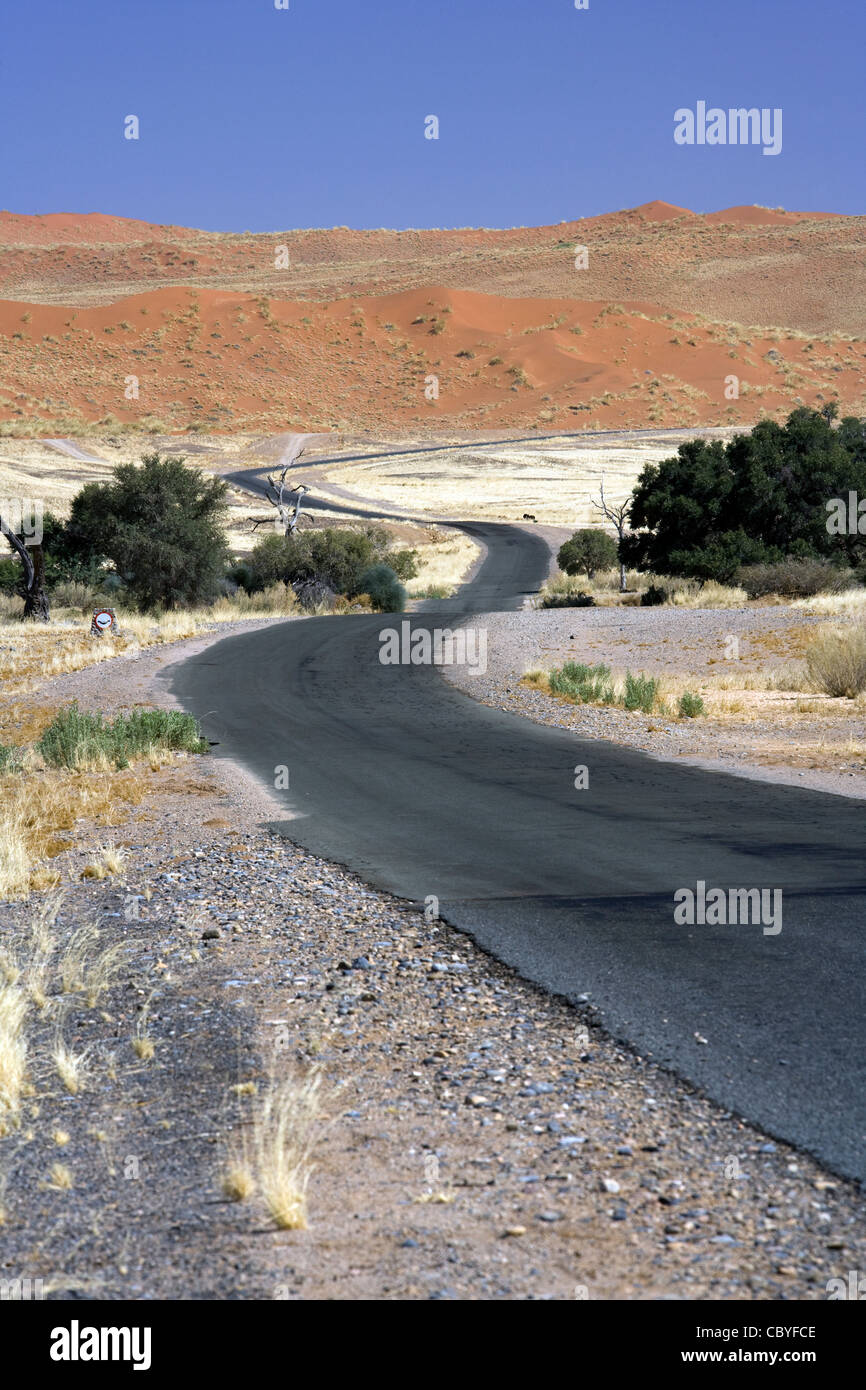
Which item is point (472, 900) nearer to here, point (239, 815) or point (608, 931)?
point (608, 931)

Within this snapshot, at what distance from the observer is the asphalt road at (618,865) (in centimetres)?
605

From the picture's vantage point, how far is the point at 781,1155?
496cm

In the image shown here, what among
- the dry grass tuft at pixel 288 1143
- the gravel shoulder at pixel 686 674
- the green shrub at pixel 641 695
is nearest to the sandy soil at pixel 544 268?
the gravel shoulder at pixel 686 674

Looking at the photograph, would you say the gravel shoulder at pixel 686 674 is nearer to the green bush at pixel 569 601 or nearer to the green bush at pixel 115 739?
the green bush at pixel 115 739

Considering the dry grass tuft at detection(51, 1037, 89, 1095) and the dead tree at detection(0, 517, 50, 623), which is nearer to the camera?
the dry grass tuft at detection(51, 1037, 89, 1095)

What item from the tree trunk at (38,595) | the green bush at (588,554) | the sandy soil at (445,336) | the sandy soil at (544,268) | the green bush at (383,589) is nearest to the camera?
the tree trunk at (38,595)

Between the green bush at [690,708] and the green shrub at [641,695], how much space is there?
60 cm

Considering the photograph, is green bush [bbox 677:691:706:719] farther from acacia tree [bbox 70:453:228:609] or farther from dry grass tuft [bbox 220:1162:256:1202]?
acacia tree [bbox 70:453:228:609]

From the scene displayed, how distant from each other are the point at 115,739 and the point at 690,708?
929 centimetres

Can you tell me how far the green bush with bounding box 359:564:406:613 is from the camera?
4325cm

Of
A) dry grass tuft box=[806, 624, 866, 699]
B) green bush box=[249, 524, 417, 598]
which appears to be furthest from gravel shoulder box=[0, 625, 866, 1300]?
green bush box=[249, 524, 417, 598]

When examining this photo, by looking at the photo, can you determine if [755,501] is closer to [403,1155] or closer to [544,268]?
[403,1155]

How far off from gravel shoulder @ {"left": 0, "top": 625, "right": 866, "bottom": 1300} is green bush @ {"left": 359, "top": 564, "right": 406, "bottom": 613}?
3499 cm

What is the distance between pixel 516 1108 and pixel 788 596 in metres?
32.0
